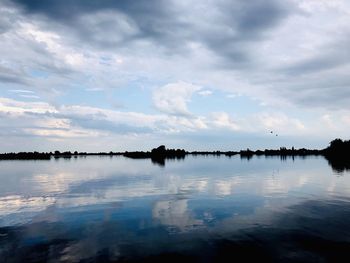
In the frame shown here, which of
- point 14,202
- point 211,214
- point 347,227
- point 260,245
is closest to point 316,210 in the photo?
point 347,227

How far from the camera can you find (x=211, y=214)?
118 feet

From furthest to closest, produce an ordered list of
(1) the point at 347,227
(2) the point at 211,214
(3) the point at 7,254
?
1. (2) the point at 211,214
2. (1) the point at 347,227
3. (3) the point at 7,254

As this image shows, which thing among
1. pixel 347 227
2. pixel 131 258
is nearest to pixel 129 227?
pixel 131 258

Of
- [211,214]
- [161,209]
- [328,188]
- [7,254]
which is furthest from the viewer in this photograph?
[328,188]

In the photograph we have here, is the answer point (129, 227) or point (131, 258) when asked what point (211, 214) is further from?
point (131, 258)

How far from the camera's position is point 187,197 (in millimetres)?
49000

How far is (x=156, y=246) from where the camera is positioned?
955 inches

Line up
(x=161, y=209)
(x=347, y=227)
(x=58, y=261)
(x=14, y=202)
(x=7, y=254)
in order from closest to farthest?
(x=58, y=261) < (x=7, y=254) < (x=347, y=227) < (x=161, y=209) < (x=14, y=202)

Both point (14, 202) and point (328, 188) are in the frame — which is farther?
point (328, 188)

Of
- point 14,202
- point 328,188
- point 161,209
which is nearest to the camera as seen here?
point 161,209

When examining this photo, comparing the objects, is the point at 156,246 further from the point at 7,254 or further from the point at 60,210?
the point at 60,210

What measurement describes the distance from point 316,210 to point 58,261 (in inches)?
1123

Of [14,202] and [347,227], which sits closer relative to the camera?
[347,227]

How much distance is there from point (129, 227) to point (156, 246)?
6907mm
